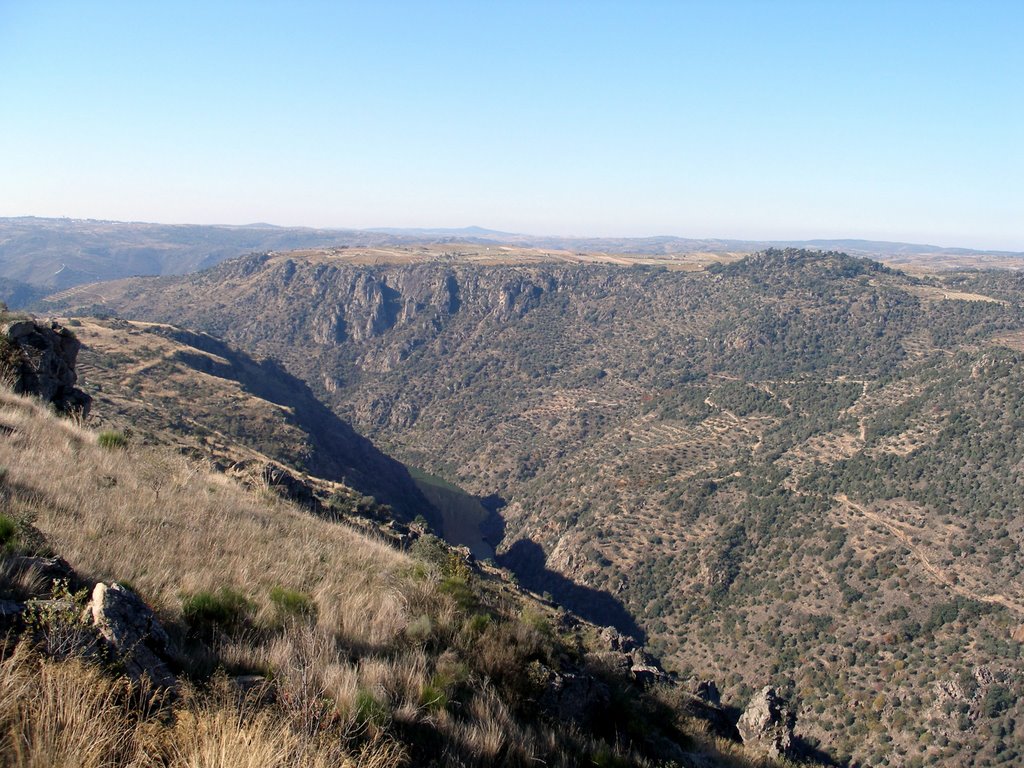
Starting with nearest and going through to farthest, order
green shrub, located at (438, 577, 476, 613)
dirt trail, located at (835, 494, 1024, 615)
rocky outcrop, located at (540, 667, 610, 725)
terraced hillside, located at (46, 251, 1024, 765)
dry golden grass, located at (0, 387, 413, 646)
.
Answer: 1. dry golden grass, located at (0, 387, 413, 646)
2. rocky outcrop, located at (540, 667, 610, 725)
3. green shrub, located at (438, 577, 476, 613)
4. terraced hillside, located at (46, 251, 1024, 765)
5. dirt trail, located at (835, 494, 1024, 615)

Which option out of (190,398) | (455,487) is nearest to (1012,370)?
(455,487)

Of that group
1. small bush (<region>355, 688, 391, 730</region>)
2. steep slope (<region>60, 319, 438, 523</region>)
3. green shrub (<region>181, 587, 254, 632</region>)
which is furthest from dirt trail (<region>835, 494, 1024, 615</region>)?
green shrub (<region>181, 587, 254, 632</region>)

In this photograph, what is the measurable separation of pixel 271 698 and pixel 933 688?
3536 cm

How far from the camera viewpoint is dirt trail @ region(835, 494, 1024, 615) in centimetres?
3225

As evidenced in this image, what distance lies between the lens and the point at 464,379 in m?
104

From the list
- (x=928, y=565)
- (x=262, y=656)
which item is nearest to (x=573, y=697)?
(x=262, y=656)

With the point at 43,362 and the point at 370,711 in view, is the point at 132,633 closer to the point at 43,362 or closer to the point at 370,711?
the point at 370,711

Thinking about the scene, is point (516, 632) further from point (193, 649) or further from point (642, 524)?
point (642, 524)

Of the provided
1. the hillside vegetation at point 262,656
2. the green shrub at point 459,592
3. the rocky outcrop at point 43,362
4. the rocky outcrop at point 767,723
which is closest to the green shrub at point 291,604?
the hillside vegetation at point 262,656

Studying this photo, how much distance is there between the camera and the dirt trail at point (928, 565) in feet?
106

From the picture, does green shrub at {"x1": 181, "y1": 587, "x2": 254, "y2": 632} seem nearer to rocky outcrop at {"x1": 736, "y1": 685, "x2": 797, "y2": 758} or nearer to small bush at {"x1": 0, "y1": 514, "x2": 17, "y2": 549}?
small bush at {"x1": 0, "y1": 514, "x2": 17, "y2": 549}

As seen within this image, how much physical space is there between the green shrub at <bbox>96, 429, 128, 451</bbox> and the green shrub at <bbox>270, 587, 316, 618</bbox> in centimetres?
546

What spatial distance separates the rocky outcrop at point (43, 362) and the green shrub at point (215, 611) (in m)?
10.6

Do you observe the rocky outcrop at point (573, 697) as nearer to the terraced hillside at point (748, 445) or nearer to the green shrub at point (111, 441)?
the green shrub at point (111, 441)
